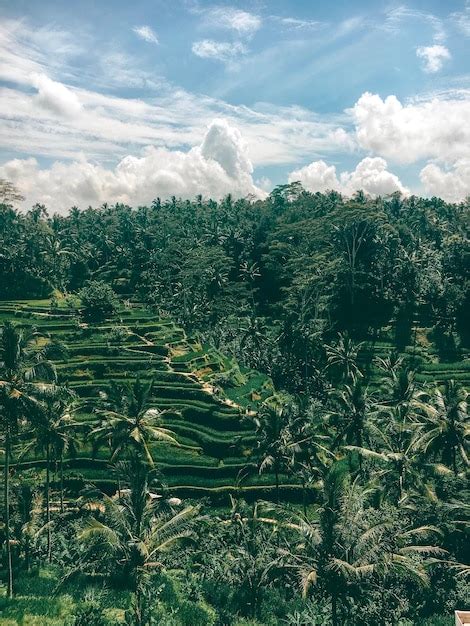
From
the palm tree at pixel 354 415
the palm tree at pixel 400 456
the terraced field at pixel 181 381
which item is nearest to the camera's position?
the palm tree at pixel 400 456

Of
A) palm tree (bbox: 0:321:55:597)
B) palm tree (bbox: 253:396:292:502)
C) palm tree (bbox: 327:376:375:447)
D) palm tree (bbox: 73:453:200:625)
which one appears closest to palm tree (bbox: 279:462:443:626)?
palm tree (bbox: 73:453:200:625)

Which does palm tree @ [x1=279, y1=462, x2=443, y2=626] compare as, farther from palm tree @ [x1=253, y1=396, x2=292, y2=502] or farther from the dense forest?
palm tree @ [x1=253, y1=396, x2=292, y2=502]

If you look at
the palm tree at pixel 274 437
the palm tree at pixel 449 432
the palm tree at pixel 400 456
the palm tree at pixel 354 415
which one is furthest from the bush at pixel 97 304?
the palm tree at pixel 449 432

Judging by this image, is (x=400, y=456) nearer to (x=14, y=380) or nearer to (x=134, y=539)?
(x=134, y=539)

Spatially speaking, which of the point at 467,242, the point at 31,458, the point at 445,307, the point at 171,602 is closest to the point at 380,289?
the point at 445,307

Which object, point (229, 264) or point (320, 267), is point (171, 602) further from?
point (229, 264)

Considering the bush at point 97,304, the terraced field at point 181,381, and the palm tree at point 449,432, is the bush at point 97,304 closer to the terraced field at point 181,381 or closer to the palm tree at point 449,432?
the terraced field at point 181,381
